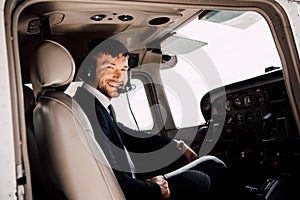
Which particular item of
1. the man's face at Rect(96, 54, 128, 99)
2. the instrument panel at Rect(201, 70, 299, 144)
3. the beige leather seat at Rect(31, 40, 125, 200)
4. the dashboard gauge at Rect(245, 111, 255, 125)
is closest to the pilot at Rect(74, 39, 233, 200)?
the man's face at Rect(96, 54, 128, 99)

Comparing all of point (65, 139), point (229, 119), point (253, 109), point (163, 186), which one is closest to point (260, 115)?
point (253, 109)

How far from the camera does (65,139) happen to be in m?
1.26

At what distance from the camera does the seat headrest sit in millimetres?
1331

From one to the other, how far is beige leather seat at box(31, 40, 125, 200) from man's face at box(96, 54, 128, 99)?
1.99ft

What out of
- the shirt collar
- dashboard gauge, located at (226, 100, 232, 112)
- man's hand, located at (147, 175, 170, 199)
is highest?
the shirt collar

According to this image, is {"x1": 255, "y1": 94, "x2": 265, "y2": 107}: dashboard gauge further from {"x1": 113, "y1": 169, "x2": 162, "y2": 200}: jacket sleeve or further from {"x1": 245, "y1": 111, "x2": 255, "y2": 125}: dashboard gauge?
{"x1": 113, "y1": 169, "x2": 162, "y2": 200}: jacket sleeve

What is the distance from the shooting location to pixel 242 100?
8.81ft

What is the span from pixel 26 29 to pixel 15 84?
1119mm

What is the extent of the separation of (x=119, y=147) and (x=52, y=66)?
1.84ft

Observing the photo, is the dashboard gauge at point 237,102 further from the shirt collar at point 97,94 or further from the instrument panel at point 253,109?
the shirt collar at point 97,94

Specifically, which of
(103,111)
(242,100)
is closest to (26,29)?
(103,111)

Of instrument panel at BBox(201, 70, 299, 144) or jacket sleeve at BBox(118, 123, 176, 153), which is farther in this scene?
jacket sleeve at BBox(118, 123, 176, 153)

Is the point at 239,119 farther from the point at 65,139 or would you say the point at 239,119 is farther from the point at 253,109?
the point at 65,139

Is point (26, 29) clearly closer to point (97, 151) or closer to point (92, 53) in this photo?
point (92, 53)
